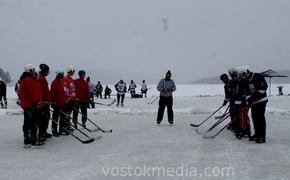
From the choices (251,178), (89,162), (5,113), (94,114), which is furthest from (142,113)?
(251,178)

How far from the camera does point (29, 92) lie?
7789mm

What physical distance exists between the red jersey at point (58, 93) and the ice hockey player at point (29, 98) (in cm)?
162

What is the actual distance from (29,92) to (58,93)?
1.84m

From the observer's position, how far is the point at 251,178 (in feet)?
17.7

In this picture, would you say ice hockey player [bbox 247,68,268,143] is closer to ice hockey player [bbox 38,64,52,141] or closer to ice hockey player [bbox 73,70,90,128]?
ice hockey player [bbox 38,64,52,141]

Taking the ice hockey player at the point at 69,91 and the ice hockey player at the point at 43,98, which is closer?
the ice hockey player at the point at 43,98

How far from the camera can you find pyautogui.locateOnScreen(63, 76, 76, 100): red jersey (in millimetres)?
9856

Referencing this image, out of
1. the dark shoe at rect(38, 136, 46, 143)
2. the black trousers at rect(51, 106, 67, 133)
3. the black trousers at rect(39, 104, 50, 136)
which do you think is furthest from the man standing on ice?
the dark shoe at rect(38, 136, 46, 143)

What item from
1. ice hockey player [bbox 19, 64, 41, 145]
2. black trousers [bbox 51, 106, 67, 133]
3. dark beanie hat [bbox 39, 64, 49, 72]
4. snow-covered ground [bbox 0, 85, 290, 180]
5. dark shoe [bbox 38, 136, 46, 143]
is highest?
dark beanie hat [bbox 39, 64, 49, 72]

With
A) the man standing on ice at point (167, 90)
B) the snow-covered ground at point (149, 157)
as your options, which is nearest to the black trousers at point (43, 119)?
the snow-covered ground at point (149, 157)

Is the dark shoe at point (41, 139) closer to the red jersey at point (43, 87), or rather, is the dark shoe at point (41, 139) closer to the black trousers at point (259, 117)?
the red jersey at point (43, 87)

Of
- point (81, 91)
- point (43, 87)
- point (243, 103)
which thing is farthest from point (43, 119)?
point (243, 103)

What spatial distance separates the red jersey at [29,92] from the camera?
7.78m

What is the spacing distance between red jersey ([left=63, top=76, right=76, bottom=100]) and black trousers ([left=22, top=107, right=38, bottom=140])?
183 centimetres
